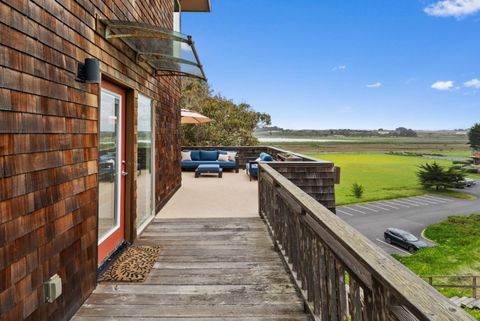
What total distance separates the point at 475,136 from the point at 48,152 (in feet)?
362

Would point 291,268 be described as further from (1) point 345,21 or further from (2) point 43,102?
(1) point 345,21

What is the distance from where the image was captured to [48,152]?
2.02 m

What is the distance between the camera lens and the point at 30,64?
181 cm

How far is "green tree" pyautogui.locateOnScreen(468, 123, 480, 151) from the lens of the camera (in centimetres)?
8825

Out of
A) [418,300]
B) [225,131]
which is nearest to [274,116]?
[225,131]

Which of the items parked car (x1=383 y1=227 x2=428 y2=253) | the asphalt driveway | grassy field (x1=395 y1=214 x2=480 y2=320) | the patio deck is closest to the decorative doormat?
the patio deck

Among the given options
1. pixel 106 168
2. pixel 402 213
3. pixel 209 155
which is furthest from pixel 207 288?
pixel 402 213

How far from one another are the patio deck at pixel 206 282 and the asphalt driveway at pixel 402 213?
28.3 metres

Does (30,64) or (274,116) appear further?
(274,116)

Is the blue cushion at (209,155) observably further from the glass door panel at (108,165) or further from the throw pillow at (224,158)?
the glass door panel at (108,165)

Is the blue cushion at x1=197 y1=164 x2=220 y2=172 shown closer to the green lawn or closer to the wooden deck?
the wooden deck

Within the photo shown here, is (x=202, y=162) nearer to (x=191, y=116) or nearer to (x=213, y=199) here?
(x=191, y=116)

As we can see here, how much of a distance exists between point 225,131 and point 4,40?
1890 cm

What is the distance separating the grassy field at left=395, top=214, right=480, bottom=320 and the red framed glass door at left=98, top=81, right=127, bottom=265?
65.0 feet
